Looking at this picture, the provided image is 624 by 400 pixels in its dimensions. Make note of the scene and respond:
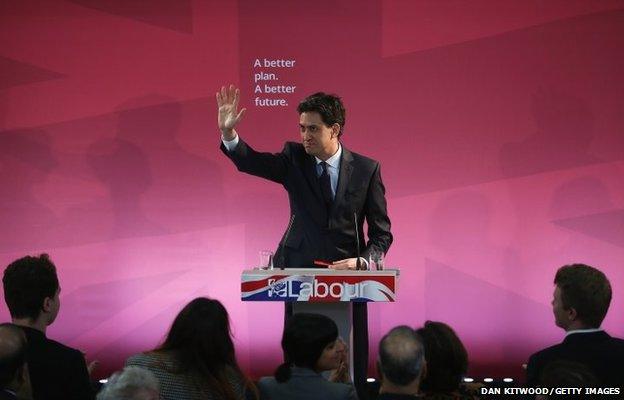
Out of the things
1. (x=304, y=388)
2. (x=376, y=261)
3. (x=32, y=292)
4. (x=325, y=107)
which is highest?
(x=325, y=107)

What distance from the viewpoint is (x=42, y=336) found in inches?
124

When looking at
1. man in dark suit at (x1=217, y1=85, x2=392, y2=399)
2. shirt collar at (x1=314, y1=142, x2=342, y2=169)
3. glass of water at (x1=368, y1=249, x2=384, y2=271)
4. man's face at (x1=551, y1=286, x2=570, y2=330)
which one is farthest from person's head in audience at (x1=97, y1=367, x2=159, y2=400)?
shirt collar at (x1=314, y1=142, x2=342, y2=169)

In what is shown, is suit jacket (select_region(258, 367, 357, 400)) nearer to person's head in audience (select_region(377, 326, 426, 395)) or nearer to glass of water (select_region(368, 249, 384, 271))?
person's head in audience (select_region(377, 326, 426, 395))

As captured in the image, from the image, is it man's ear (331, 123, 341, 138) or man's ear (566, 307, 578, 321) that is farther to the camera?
man's ear (331, 123, 341, 138)

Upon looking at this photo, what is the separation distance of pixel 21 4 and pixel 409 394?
4315 mm

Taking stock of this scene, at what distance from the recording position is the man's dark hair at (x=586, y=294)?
314 cm

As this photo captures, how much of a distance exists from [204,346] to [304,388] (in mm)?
339

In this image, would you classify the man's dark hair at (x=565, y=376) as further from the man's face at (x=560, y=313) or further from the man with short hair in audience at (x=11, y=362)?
the man with short hair in audience at (x=11, y=362)

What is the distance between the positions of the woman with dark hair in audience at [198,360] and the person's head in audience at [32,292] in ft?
1.56

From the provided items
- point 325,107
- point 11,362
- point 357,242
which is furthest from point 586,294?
point 11,362

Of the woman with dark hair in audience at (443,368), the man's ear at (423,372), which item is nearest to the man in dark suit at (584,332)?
the woman with dark hair in audience at (443,368)

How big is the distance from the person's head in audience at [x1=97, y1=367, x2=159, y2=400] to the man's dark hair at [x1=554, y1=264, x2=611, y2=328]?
4.71 ft

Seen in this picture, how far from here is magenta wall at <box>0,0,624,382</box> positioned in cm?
599

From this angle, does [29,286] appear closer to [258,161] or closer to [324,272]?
[324,272]
